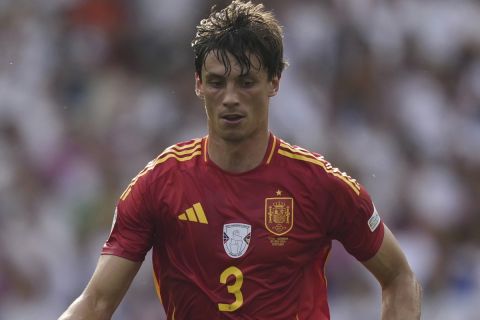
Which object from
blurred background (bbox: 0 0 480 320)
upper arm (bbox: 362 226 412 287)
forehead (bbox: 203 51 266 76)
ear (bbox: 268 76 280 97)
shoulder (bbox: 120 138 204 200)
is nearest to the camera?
forehead (bbox: 203 51 266 76)

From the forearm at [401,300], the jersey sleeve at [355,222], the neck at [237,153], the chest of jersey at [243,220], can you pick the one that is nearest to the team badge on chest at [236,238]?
the chest of jersey at [243,220]

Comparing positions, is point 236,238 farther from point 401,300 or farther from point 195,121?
point 195,121

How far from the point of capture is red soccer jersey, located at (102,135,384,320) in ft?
18.5

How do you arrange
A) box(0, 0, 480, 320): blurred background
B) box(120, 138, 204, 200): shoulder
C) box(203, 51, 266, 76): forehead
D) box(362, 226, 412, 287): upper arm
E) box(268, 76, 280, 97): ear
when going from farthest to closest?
box(0, 0, 480, 320): blurred background
box(362, 226, 412, 287): upper arm
box(268, 76, 280, 97): ear
box(120, 138, 204, 200): shoulder
box(203, 51, 266, 76): forehead

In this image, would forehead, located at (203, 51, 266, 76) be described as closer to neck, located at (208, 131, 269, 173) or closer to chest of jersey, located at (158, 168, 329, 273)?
neck, located at (208, 131, 269, 173)

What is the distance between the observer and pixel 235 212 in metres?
5.70

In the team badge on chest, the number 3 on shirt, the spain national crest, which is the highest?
the spain national crest

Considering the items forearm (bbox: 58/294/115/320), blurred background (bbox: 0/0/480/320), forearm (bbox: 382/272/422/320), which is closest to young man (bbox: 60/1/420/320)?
forearm (bbox: 58/294/115/320)

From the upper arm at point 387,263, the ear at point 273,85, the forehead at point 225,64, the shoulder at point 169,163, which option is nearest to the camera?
the forehead at point 225,64

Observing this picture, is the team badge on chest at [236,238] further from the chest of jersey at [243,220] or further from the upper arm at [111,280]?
the upper arm at [111,280]

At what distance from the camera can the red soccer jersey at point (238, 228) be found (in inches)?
222

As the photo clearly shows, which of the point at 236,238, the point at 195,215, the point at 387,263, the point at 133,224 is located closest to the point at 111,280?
the point at 133,224

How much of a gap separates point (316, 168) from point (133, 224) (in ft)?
2.94

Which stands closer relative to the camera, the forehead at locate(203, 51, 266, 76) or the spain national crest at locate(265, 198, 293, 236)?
the forehead at locate(203, 51, 266, 76)
